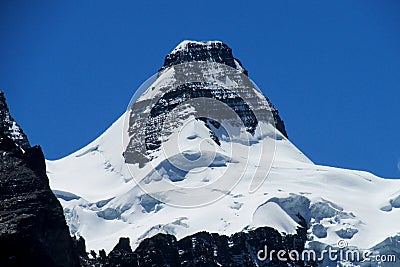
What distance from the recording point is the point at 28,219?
595 feet

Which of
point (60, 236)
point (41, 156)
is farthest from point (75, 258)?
point (41, 156)

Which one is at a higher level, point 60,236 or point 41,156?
point 41,156

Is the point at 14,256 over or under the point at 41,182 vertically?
under

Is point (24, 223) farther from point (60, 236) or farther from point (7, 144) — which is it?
point (7, 144)

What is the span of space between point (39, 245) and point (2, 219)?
5.04 m

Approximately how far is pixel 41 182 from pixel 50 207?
5.47 m

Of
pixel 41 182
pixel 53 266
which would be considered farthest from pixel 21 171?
pixel 53 266

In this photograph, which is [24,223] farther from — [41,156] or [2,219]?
[41,156]

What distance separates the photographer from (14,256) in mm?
178125

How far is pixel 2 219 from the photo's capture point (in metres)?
180

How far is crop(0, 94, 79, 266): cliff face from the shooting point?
178m

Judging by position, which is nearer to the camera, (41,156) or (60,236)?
(60,236)

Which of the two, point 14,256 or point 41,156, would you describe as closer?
point 14,256

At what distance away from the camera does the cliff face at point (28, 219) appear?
586ft
